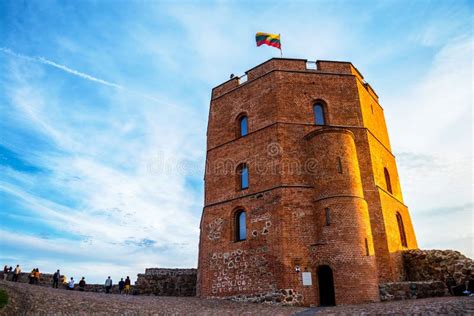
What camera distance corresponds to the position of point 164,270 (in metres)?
22.7

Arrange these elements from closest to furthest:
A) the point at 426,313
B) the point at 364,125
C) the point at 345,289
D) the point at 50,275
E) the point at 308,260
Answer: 1. the point at 426,313
2. the point at 345,289
3. the point at 308,260
4. the point at 364,125
5. the point at 50,275

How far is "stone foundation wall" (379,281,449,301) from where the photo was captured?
15.0m

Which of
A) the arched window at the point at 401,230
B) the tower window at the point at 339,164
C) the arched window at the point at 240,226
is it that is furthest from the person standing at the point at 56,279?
the arched window at the point at 401,230

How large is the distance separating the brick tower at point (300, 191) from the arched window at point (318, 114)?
0.06m

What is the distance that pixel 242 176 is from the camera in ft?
65.4

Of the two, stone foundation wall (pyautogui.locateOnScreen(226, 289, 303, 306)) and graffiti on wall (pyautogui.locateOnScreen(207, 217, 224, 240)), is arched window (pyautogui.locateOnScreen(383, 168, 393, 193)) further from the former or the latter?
graffiti on wall (pyautogui.locateOnScreen(207, 217, 224, 240))

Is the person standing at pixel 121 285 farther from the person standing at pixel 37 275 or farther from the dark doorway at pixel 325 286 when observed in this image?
the dark doorway at pixel 325 286

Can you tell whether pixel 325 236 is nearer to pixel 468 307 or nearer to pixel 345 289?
pixel 345 289

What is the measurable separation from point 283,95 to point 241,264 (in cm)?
928

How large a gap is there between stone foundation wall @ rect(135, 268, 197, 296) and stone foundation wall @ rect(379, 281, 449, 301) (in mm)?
11558

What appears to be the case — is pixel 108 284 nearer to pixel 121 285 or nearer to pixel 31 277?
pixel 121 285

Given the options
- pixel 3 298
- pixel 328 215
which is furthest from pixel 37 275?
pixel 328 215

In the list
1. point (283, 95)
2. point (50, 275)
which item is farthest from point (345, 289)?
point (50, 275)

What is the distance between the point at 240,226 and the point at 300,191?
3.73 metres
